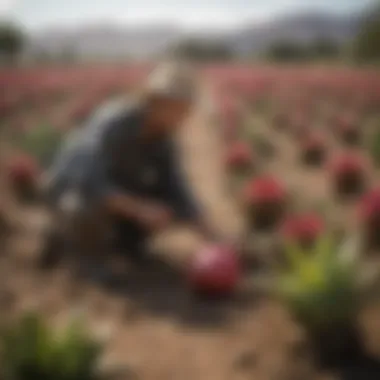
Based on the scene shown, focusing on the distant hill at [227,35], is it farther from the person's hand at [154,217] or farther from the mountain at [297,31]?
the person's hand at [154,217]

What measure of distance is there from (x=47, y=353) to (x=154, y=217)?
A: 259 millimetres

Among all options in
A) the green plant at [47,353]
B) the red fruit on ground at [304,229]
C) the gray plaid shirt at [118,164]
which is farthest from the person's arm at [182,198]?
the green plant at [47,353]

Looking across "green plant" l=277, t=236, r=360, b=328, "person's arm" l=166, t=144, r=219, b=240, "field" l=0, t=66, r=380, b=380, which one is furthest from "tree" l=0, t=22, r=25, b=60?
"green plant" l=277, t=236, r=360, b=328

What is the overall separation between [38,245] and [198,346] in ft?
0.95

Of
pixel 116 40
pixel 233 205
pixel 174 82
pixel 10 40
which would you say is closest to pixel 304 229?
pixel 233 205

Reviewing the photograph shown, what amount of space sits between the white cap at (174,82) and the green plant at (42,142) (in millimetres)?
150

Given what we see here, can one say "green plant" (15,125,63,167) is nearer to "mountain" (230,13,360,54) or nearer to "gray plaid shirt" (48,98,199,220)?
"gray plaid shirt" (48,98,199,220)

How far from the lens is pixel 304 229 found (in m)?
0.94

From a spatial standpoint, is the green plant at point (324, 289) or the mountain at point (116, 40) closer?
the green plant at point (324, 289)

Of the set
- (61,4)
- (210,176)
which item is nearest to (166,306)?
(210,176)

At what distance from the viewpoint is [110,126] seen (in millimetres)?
1032

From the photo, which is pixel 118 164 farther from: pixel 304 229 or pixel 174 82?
pixel 304 229

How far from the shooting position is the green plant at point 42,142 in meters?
1.02

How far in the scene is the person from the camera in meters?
1.00
